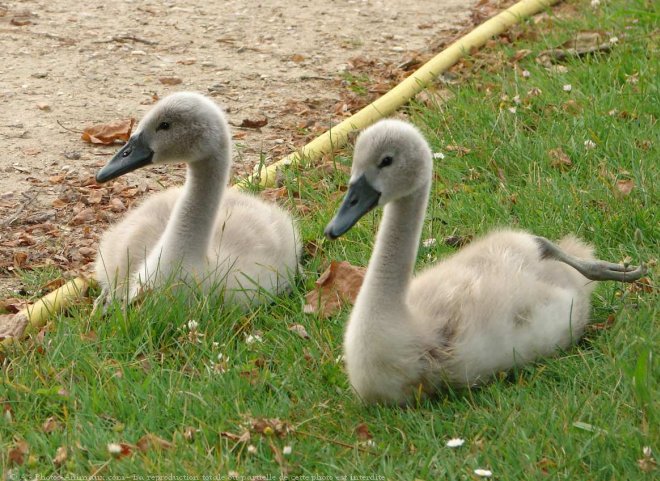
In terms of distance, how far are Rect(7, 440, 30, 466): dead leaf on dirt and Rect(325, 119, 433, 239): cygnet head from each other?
4.59 ft

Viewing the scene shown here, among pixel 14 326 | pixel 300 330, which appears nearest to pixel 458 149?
pixel 300 330

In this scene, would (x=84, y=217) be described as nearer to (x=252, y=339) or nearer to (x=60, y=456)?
(x=252, y=339)

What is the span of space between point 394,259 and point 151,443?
116 centimetres

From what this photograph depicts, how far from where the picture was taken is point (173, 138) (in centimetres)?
532

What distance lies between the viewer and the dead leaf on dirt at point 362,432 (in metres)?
4.18

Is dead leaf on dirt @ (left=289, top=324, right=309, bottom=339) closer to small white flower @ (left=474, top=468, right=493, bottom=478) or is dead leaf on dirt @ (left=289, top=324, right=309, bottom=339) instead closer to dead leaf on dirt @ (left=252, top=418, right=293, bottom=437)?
dead leaf on dirt @ (left=252, top=418, right=293, bottom=437)

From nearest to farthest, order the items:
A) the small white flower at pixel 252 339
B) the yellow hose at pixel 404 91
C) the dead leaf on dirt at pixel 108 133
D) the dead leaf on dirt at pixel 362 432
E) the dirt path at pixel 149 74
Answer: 1. the dead leaf on dirt at pixel 362 432
2. the small white flower at pixel 252 339
3. the dirt path at pixel 149 74
4. the yellow hose at pixel 404 91
5. the dead leaf on dirt at pixel 108 133

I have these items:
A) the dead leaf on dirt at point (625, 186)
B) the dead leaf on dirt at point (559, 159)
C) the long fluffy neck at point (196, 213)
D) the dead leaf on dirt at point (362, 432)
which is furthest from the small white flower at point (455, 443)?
the dead leaf on dirt at point (559, 159)

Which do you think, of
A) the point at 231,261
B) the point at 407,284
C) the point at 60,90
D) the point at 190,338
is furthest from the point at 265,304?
the point at 60,90

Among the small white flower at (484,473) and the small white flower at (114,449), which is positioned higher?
the small white flower at (484,473)

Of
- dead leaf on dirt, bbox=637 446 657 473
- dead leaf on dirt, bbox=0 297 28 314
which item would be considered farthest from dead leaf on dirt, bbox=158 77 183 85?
dead leaf on dirt, bbox=637 446 657 473

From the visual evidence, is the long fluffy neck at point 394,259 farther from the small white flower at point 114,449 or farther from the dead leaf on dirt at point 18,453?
the dead leaf on dirt at point 18,453

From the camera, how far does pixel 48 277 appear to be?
18.9 feet

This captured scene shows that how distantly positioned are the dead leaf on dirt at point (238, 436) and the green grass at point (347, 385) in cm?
2
